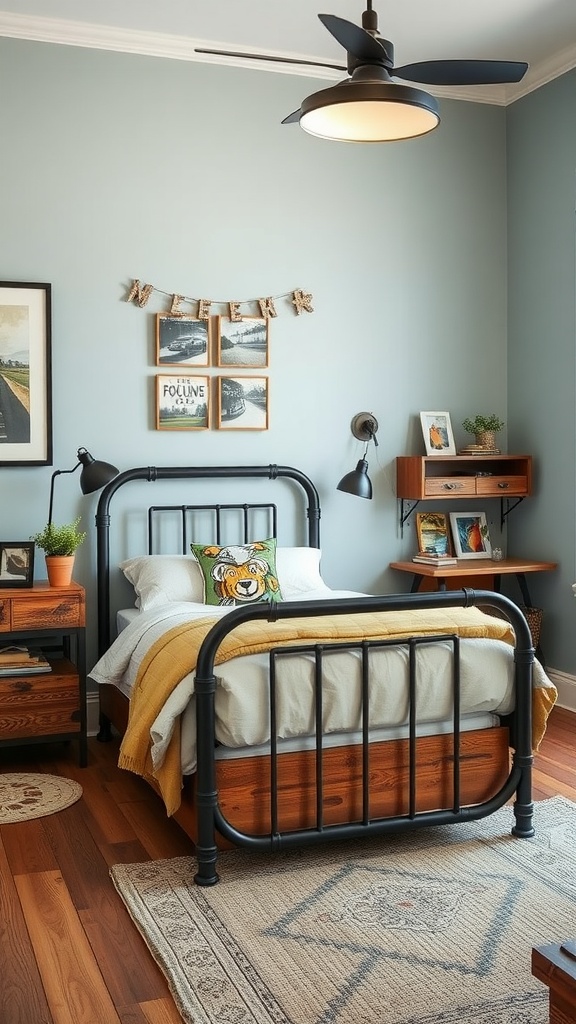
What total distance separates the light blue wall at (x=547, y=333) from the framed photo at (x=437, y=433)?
0.40m

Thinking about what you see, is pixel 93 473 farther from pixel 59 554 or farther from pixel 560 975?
pixel 560 975

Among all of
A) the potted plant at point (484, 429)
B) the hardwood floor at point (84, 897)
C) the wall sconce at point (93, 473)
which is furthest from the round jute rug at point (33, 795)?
the potted plant at point (484, 429)

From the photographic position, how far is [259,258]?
4.72 metres

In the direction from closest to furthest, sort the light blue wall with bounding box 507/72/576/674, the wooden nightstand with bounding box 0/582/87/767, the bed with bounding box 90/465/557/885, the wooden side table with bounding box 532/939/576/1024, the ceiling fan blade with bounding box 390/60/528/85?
the wooden side table with bounding box 532/939/576/1024
the ceiling fan blade with bounding box 390/60/528/85
the bed with bounding box 90/465/557/885
the wooden nightstand with bounding box 0/582/87/767
the light blue wall with bounding box 507/72/576/674

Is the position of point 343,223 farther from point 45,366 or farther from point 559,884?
point 559,884

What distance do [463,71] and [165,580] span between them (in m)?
2.24

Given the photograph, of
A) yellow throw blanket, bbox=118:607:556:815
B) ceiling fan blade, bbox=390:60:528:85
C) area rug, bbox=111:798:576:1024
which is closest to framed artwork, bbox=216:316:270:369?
yellow throw blanket, bbox=118:607:556:815

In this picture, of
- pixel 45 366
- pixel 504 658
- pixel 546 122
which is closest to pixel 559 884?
pixel 504 658

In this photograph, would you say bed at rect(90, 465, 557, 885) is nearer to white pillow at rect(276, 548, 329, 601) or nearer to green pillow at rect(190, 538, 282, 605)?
green pillow at rect(190, 538, 282, 605)

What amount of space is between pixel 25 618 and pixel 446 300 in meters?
2.60

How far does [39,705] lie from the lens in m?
3.96

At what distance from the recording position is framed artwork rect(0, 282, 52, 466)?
429 cm

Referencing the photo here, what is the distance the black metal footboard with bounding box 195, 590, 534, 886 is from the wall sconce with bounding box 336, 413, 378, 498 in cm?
159

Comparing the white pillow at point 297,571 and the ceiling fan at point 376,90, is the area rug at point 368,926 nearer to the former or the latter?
the white pillow at point 297,571
